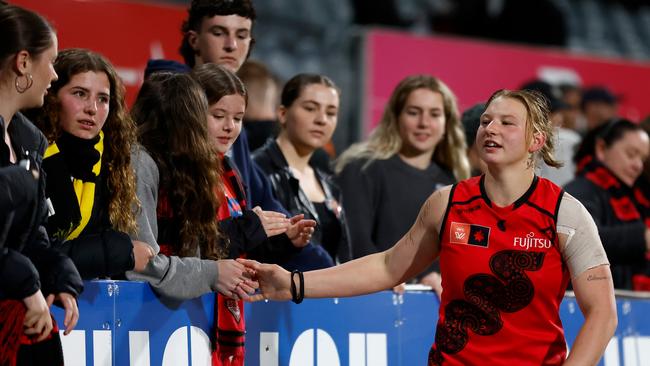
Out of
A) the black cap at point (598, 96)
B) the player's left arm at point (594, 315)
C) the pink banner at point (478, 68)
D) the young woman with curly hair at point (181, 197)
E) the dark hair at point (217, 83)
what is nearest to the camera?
the player's left arm at point (594, 315)

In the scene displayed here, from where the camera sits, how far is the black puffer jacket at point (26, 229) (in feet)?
9.97

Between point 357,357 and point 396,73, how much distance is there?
5.01 meters

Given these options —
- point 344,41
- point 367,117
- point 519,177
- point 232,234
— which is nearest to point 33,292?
point 232,234

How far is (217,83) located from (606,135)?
3.01 metres

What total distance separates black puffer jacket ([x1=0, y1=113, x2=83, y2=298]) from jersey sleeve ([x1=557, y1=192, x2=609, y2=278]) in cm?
162

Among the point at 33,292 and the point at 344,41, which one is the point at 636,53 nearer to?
the point at 344,41

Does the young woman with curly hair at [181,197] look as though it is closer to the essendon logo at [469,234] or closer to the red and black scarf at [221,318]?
the red and black scarf at [221,318]

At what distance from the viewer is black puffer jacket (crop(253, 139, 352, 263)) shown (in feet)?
17.2

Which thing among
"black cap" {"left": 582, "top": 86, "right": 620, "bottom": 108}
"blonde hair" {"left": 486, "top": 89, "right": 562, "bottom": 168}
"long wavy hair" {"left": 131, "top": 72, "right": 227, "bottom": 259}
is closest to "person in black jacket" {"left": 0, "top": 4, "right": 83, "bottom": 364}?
"long wavy hair" {"left": 131, "top": 72, "right": 227, "bottom": 259}

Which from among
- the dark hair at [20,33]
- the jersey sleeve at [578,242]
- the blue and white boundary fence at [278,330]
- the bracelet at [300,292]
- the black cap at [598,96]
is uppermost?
the black cap at [598,96]

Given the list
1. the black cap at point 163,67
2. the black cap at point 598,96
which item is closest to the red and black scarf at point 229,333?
the black cap at point 163,67

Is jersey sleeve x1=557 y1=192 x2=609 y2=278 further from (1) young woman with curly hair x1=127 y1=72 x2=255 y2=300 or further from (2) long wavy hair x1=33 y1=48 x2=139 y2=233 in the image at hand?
(2) long wavy hair x1=33 y1=48 x2=139 y2=233

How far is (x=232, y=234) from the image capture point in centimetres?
426

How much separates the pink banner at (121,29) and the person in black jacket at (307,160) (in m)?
2.41
